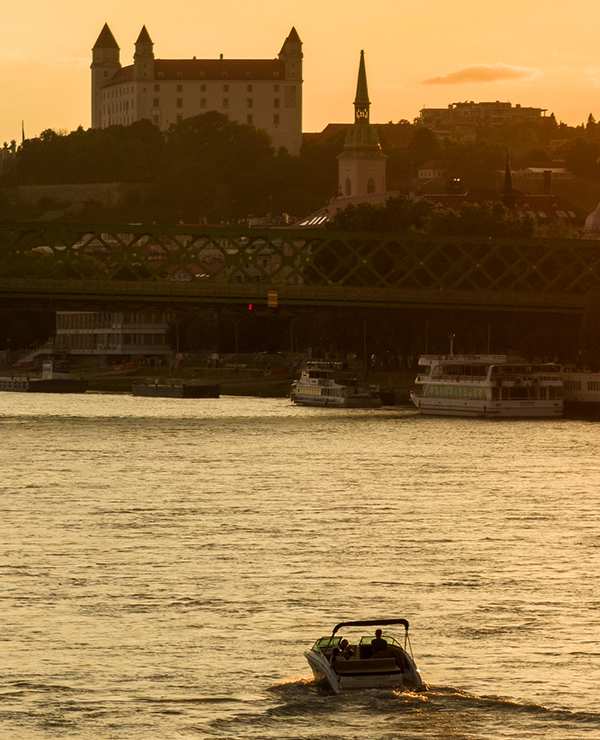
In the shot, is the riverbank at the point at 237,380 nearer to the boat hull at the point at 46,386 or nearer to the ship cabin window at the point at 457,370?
the boat hull at the point at 46,386

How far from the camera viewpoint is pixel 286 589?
47.7 m

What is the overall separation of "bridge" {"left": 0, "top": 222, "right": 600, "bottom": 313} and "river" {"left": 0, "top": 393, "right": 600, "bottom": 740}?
107 ft

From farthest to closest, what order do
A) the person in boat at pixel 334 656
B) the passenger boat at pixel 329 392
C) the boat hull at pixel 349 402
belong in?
the passenger boat at pixel 329 392 → the boat hull at pixel 349 402 → the person in boat at pixel 334 656

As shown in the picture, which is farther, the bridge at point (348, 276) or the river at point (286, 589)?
the bridge at point (348, 276)

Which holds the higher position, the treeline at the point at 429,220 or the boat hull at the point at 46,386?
the treeline at the point at 429,220

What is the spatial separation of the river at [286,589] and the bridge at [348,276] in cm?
3254

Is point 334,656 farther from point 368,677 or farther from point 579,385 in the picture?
point 579,385

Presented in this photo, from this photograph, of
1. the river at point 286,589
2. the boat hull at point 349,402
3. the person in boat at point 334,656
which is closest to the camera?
the river at point 286,589

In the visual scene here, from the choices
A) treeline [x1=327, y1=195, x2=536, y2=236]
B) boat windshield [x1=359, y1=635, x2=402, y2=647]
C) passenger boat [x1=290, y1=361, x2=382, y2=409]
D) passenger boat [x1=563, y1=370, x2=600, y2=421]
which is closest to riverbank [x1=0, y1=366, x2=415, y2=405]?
passenger boat [x1=290, y1=361, x2=382, y2=409]

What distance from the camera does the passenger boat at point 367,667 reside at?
125ft

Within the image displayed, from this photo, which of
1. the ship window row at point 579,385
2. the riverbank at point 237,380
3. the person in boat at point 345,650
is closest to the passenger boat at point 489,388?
the ship window row at point 579,385

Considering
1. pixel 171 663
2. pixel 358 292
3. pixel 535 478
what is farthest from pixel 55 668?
pixel 358 292

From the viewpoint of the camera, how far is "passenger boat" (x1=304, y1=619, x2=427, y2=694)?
1495 inches

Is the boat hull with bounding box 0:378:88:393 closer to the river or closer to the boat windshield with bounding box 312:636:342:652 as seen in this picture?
Answer: the river
